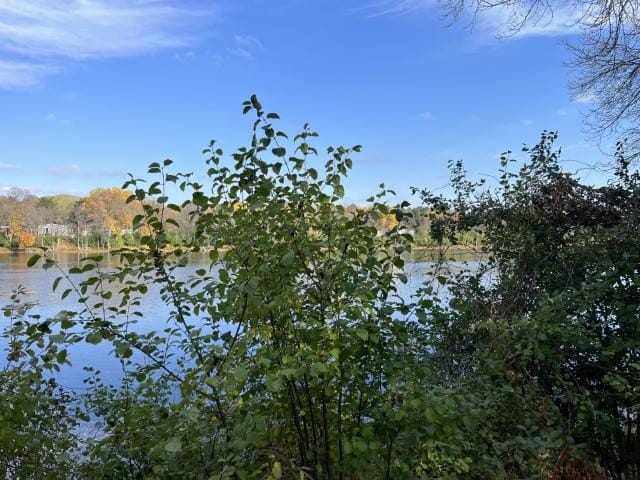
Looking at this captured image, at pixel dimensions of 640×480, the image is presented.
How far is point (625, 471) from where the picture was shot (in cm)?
357

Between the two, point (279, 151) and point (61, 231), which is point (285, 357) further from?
point (61, 231)

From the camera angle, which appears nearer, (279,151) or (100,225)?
(279,151)

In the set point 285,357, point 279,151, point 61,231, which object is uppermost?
point 61,231

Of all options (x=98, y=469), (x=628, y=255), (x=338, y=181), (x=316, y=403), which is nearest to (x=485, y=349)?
(x=628, y=255)

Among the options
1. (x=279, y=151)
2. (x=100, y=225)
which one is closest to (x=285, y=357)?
(x=279, y=151)

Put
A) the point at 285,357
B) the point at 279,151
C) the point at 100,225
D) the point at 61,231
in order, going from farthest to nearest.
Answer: the point at 61,231 → the point at 100,225 → the point at 279,151 → the point at 285,357

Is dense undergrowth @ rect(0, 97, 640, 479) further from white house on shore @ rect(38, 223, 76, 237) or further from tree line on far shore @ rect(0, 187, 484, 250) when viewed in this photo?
white house on shore @ rect(38, 223, 76, 237)

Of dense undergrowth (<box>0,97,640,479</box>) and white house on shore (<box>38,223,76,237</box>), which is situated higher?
white house on shore (<box>38,223,76,237</box>)

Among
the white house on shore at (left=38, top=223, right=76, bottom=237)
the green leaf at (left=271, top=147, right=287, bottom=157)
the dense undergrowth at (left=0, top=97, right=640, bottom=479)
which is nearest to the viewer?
the dense undergrowth at (left=0, top=97, right=640, bottom=479)

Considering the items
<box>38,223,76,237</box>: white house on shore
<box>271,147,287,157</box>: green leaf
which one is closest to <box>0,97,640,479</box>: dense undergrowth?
<box>271,147,287,157</box>: green leaf

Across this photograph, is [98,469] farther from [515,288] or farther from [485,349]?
[515,288]

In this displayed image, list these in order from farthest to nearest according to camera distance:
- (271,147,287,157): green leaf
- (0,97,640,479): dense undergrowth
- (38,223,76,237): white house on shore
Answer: (38,223,76,237): white house on shore, (271,147,287,157): green leaf, (0,97,640,479): dense undergrowth

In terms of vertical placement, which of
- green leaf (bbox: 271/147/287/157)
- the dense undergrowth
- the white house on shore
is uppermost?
the white house on shore

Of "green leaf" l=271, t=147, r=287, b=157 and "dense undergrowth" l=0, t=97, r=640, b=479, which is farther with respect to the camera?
"green leaf" l=271, t=147, r=287, b=157
